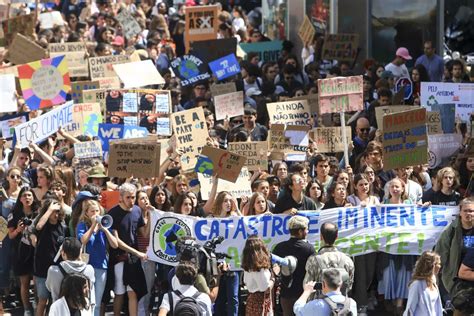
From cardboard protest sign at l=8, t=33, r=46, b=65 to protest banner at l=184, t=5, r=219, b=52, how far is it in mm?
3133

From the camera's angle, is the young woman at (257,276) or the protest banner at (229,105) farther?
the protest banner at (229,105)

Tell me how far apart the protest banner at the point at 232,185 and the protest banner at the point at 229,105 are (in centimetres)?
385

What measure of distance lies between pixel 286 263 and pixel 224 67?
9.30 meters

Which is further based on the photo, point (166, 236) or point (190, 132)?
point (190, 132)

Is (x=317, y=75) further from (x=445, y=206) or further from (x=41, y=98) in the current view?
(x=445, y=206)

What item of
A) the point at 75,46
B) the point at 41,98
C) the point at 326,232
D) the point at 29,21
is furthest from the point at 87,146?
the point at 29,21

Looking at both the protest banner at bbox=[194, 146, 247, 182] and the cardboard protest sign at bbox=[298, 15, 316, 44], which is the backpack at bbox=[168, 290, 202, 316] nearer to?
the protest banner at bbox=[194, 146, 247, 182]

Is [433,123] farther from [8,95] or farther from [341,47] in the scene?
[341,47]

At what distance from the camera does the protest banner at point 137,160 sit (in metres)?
16.3

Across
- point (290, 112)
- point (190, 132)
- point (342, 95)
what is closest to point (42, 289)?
point (190, 132)

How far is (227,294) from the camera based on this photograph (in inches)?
587

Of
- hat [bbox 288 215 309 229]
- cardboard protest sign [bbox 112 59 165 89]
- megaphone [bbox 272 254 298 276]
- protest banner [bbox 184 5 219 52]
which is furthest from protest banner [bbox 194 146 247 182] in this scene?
protest banner [bbox 184 5 219 52]

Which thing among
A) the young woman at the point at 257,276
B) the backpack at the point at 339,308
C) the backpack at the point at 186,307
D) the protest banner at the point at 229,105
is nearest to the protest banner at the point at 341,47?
the protest banner at the point at 229,105

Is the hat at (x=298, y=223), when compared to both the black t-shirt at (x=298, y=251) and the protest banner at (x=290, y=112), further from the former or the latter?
the protest banner at (x=290, y=112)
